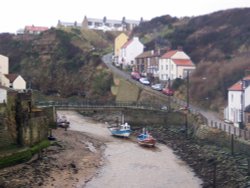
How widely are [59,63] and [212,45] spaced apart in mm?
29177

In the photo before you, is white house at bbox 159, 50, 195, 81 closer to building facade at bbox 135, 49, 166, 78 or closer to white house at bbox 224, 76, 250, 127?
building facade at bbox 135, 49, 166, 78

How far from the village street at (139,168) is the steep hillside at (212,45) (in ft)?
46.9

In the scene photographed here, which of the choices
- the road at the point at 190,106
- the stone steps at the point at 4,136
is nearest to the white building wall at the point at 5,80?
the road at the point at 190,106

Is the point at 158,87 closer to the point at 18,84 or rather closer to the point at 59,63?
the point at 18,84

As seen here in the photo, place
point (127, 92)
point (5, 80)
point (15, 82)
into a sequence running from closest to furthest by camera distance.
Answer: point (5, 80)
point (15, 82)
point (127, 92)

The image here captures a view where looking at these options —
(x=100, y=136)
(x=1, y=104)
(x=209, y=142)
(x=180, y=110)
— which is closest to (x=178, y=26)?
(x=180, y=110)

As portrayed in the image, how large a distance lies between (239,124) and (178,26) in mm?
54841

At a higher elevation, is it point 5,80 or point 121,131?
point 5,80

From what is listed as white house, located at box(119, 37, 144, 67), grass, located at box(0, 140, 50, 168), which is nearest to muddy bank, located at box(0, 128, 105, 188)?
grass, located at box(0, 140, 50, 168)

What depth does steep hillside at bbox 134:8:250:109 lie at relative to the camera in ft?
181

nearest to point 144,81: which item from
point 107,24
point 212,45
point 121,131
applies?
point 212,45

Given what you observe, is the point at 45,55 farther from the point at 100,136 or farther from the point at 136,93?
the point at 100,136

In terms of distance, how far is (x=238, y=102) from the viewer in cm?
4225

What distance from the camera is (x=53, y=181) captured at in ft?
93.2
